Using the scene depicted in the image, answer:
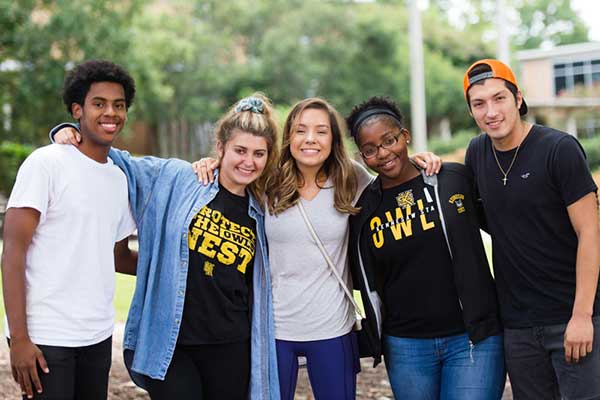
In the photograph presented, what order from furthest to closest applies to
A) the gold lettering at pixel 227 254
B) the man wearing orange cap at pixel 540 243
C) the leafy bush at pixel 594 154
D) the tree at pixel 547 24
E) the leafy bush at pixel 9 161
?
the tree at pixel 547 24 → the leafy bush at pixel 594 154 → the leafy bush at pixel 9 161 → the gold lettering at pixel 227 254 → the man wearing orange cap at pixel 540 243

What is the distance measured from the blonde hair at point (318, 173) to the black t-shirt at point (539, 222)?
844 mm

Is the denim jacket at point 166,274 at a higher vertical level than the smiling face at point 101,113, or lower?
lower

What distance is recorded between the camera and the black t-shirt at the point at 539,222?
3516mm

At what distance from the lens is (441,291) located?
3891mm

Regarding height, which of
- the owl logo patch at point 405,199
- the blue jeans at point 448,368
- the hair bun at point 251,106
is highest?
the hair bun at point 251,106

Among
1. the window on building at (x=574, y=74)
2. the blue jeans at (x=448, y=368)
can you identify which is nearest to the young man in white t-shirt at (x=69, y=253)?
the blue jeans at (x=448, y=368)

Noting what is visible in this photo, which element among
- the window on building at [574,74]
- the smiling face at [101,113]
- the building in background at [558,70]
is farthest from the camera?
the window on building at [574,74]

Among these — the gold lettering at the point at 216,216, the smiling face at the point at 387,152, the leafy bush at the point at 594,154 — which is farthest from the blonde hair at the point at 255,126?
the leafy bush at the point at 594,154

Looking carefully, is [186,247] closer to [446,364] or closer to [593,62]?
[446,364]

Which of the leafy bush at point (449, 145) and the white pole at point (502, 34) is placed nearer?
the white pole at point (502, 34)

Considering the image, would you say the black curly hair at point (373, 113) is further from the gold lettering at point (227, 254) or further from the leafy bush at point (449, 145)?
the leafy bush at point (449, 145)

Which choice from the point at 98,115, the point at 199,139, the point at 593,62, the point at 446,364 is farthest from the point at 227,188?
the point at 593,62

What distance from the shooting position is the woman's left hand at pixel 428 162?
4004 millimetres

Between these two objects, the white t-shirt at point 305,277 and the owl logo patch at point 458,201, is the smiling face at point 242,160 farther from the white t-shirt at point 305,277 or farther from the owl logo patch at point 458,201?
the owl logo patch at point 458,201
